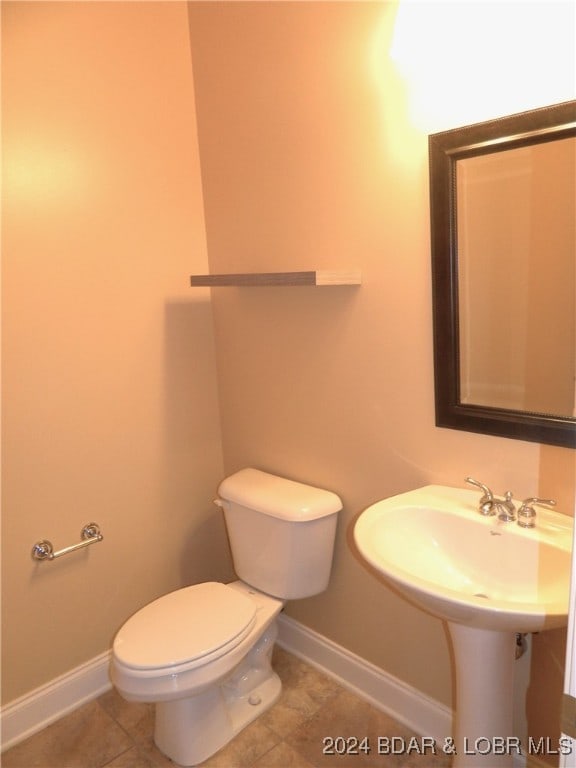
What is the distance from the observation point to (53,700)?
190 cm

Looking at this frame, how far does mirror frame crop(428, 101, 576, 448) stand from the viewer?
1218 mm

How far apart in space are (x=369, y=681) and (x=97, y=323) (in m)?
1.56

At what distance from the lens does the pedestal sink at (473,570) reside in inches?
46.8

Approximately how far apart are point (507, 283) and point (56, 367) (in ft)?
4.57

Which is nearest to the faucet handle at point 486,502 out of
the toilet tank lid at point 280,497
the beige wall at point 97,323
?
the toilet tank lid at point 280,497

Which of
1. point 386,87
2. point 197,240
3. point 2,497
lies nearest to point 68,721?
point 2,497

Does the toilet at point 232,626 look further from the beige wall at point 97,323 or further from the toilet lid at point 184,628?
the beige wall at point 97,323

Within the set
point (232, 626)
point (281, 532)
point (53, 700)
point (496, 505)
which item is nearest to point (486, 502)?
point (496, 505)

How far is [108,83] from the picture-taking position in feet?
6.02

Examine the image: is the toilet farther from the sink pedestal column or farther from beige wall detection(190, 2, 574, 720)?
the sink pedestal column

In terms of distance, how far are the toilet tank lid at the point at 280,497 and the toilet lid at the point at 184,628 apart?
0.30m

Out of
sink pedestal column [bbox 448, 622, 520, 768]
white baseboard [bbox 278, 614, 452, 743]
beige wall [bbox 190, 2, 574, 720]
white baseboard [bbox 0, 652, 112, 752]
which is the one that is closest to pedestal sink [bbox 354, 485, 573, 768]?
sink pedestal column [bbox 448, 622, 520, 768]

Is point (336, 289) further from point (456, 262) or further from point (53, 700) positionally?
point (53, 700)

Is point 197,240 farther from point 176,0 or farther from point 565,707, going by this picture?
point 565,707
